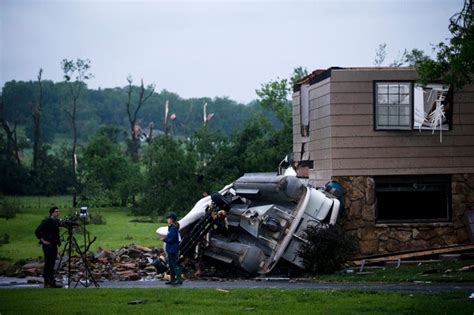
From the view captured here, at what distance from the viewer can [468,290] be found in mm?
20625

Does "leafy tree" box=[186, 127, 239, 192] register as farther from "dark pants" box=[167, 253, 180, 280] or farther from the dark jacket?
the dark jacket

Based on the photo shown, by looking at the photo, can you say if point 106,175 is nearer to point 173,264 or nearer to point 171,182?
point 171,182

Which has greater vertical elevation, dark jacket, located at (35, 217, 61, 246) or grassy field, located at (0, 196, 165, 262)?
dark jacket, located at (35, 217, 61, 246)

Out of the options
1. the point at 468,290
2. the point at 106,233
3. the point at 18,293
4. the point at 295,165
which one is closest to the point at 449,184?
the point at 295,165

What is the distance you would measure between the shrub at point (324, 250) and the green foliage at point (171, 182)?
68.6 feet

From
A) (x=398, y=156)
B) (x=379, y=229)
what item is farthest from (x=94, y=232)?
(x=398, y=156)

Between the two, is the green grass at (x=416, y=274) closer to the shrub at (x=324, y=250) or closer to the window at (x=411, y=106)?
the shrub at (x=324, y=250)

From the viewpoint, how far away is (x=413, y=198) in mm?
31406

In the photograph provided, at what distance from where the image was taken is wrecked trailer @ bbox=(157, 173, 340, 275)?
27359 millimetres

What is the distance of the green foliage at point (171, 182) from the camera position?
48.6 metres

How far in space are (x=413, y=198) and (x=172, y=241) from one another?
9.40 m

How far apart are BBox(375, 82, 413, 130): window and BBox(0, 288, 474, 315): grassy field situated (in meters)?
10.6

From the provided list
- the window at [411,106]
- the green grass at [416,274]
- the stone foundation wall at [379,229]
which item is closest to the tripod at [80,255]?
the green grass at [416,274]

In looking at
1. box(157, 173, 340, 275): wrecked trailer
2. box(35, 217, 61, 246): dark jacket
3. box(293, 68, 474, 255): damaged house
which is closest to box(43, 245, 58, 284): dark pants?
box(35, 217, 61, 246): dark jacket
